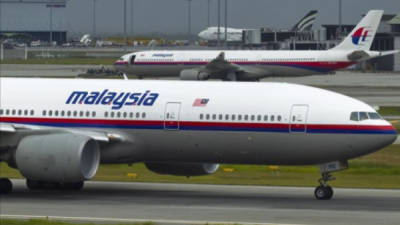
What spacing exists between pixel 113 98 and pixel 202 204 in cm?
457

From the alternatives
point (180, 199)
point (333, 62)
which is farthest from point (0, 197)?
point (333, 62)

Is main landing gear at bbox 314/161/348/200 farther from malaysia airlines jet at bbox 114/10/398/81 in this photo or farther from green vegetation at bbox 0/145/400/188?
malaysia airlines jet at bbox 114/10/398/81

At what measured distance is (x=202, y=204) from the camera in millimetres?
30312

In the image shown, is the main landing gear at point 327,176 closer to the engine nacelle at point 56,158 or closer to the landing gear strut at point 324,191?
the landing gear strut at point 324,191

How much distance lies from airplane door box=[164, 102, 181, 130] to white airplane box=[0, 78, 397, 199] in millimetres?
29

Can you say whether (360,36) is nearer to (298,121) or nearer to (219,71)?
(219,71)

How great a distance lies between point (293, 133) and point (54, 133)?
7.03 m

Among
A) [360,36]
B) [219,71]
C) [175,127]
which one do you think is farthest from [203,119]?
[360,36]

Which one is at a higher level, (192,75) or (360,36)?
(360,36)

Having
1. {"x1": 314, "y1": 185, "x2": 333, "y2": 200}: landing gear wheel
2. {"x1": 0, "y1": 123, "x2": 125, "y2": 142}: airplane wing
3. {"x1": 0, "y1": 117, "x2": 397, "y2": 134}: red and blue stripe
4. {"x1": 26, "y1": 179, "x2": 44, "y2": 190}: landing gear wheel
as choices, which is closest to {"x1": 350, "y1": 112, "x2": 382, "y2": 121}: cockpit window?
{"x1": 0, "y1": 117, "x2": 397, "y2": 134}: red and blue stripe

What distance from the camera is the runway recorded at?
27.2m

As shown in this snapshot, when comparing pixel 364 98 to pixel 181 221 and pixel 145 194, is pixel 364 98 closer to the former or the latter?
pixel 145 194

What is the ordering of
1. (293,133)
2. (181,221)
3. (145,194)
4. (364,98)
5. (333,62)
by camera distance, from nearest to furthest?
(181,221)
(293,133)
(145,194)
(364,98)
(333,62)

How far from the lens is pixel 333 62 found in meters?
91.6
